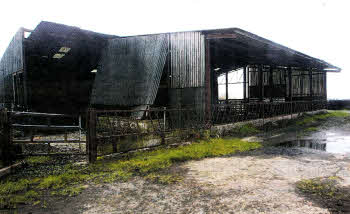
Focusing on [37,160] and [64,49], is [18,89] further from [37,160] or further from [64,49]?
[37,160]

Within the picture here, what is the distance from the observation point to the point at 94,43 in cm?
1441

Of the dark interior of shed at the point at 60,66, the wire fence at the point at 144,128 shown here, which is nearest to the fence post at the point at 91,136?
the wire fence at the point at 144,128

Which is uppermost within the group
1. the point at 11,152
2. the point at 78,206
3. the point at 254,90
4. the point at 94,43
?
the point at 94,43

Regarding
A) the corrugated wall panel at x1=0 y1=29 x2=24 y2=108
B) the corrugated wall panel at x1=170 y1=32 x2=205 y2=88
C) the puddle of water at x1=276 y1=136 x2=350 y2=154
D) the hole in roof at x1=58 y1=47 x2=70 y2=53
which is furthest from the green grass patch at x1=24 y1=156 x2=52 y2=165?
the hole in roof at x1=58 y1=47 x2=70 y2=53

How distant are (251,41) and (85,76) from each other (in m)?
10.5

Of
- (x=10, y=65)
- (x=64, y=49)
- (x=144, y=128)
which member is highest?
(x=64, y=49)

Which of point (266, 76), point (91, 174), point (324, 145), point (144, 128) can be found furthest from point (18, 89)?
point (266, 76)

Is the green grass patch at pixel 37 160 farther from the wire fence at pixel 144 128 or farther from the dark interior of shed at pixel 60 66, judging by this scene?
the dark interior of shed at pixel 60 66

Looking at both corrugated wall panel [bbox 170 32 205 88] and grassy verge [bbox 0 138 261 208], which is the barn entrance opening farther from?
grassy verge [bbox 0 138 261 208]

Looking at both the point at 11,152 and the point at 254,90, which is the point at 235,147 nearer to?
the point at 11,152

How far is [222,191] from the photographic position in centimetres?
449

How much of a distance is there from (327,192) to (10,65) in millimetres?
18215

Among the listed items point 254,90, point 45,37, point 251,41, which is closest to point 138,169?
point 251,41

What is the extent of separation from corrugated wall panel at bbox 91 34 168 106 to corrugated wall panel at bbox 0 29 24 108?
437cm
